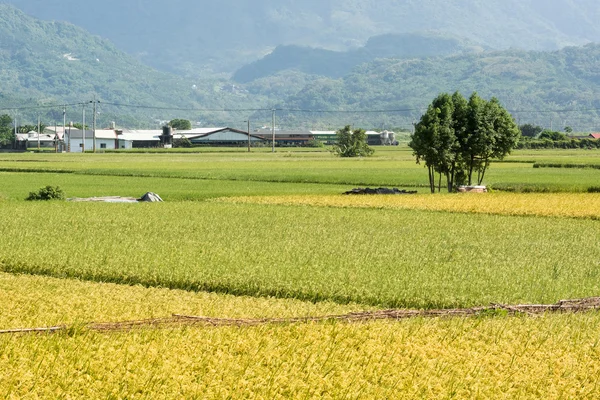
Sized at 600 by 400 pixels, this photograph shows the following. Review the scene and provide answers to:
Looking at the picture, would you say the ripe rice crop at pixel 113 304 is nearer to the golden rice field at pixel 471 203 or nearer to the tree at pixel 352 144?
the golden rice field at pixel 471 203

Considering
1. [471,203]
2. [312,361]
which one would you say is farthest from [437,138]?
[312,361]

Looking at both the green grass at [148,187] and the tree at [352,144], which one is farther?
the tree at [352,144]

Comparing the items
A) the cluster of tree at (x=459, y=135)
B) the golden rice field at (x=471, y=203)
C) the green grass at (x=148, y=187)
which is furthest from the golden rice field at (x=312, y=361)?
the cluster of tree at (x=459, y=135)

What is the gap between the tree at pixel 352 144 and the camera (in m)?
132

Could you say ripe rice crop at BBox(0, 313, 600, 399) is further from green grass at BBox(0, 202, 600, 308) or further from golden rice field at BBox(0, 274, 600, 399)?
green grass at BBox(0, 202, 600, 308)

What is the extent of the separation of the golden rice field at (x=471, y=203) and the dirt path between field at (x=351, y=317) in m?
22.3

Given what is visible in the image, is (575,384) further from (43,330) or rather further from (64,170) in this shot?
(64,170)

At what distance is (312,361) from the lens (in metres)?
9.59

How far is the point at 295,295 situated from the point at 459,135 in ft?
136

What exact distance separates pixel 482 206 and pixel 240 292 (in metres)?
24.9

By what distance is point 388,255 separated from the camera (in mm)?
21750

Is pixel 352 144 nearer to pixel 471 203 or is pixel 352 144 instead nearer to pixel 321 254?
pixel 471 203

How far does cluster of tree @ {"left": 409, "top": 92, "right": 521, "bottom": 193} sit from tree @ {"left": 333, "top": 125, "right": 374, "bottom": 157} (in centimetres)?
7262

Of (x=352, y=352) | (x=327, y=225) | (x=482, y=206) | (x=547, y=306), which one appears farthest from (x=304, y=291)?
(x=482, y=206)
